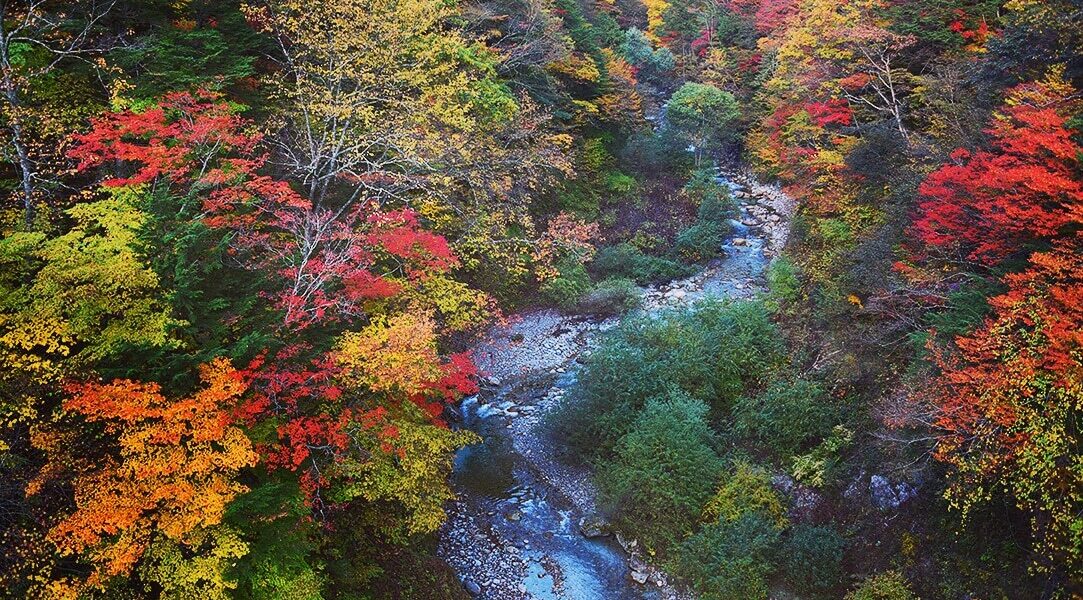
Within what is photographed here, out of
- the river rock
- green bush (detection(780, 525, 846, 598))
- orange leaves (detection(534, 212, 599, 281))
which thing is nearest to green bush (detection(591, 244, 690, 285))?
orange leaves (detection(534, 212, 599, 281))

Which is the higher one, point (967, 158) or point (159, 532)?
point (967, 158)

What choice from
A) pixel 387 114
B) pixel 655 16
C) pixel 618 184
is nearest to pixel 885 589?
pixel 387 114

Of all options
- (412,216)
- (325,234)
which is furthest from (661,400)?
(325,234)

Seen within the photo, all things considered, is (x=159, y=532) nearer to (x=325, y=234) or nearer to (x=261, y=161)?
(x=325, y=234)

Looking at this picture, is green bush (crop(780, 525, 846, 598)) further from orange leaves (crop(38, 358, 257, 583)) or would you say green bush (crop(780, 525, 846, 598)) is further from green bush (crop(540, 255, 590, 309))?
green bush (crop(540, 255, 590, 309))

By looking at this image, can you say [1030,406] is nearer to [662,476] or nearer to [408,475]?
[662,476]
